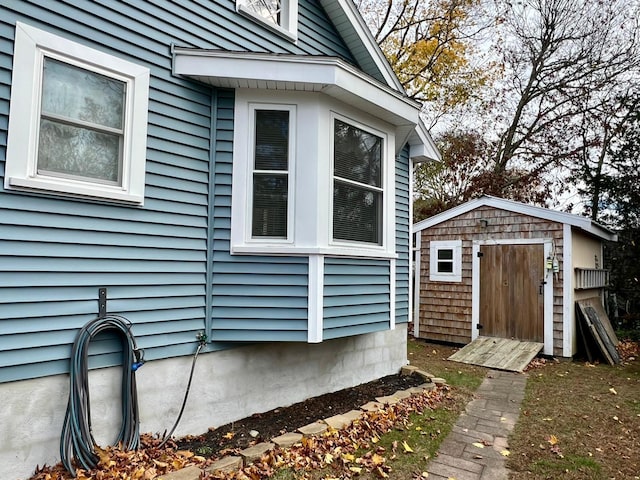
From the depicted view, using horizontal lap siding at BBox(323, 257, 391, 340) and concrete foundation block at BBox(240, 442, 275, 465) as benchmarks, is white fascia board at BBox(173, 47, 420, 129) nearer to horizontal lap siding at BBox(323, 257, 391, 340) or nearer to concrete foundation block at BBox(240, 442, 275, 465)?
horizontal lap siding at BBox(323, 257, 391, 340)

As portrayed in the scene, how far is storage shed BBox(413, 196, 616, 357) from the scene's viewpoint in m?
7.90

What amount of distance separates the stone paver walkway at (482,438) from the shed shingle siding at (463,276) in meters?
2.95

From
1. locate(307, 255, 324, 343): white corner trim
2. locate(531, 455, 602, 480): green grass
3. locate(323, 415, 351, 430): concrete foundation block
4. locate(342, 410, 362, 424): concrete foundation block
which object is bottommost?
locate(531, 455, 602, 480): green grass

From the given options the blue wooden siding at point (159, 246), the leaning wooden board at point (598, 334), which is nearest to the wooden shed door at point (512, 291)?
the leaning wooden board at point (598, 334)

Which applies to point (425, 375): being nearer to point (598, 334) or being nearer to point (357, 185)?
point (357, 185)

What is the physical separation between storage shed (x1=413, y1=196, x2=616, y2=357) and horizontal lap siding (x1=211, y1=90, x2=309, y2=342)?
5.86 meters

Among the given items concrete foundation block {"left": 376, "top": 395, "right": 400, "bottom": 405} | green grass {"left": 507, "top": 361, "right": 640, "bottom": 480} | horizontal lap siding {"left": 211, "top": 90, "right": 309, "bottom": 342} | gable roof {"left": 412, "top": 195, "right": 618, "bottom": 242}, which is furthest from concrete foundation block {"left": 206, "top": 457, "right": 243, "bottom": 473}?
gable roof {"left": 412, "top": 195, "right": 618, "bottom": 242}

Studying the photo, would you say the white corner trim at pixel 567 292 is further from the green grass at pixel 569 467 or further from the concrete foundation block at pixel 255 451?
the concrete foundation block at pixel 255 451

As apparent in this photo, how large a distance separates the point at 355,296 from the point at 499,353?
4.37 m

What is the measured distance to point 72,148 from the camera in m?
3.28

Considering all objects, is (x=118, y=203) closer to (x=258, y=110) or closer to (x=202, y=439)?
(x=258, y=110)

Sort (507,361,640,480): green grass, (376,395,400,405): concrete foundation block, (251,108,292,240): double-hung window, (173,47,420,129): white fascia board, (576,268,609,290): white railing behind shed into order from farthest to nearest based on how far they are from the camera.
Result: (576,268,609,290): white railing behind shed → (376,395,400,405): concrete foundation block → (251,108,292,240): double-hung window → (173,47,420,129): white fascia board → (507,361,640,480): green grass

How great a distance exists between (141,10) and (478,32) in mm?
14154

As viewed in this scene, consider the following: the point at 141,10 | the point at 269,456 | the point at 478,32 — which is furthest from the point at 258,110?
the point at 478,32
